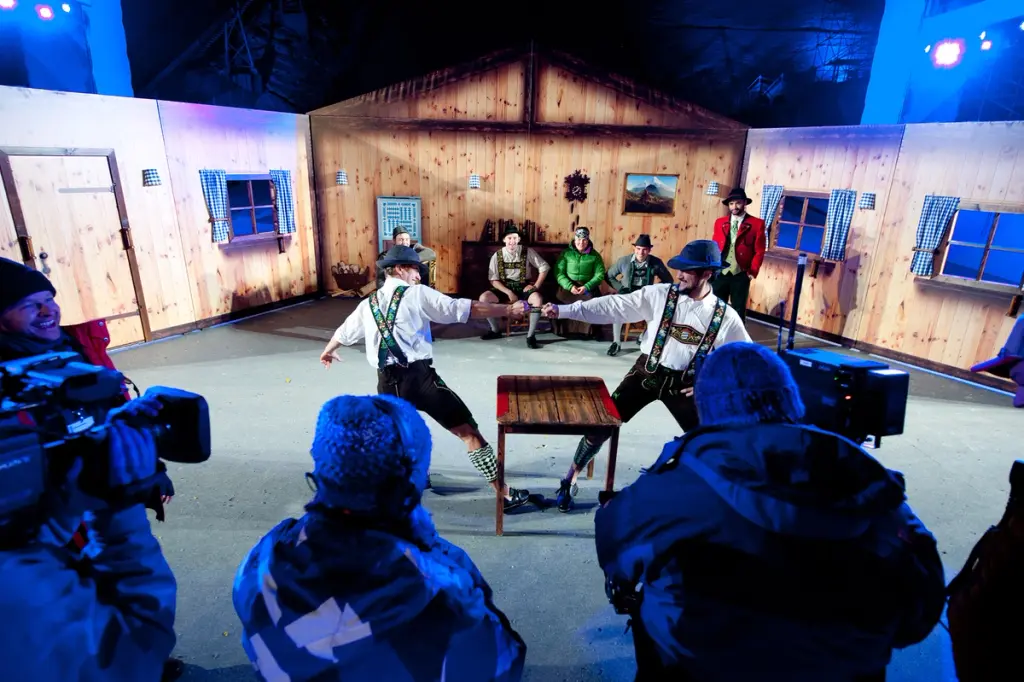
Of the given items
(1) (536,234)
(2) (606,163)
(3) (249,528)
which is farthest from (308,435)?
(2) (606,163)

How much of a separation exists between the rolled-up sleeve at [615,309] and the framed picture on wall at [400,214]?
19.4ft

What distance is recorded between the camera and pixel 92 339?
269 centimetres

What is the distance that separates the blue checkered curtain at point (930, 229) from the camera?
247 inches

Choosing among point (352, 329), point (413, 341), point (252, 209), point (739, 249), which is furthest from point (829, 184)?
point (252, 209)

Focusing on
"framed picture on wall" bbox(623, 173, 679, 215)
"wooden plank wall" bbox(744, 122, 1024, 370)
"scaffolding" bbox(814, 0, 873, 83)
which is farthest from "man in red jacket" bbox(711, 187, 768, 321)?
"scaffolding" bbox(814, 0, 873, 83)

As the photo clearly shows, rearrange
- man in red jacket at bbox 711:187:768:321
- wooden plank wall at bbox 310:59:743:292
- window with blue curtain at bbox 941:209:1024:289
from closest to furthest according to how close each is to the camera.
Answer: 1. man in red jacket at bbox 711:187:768:321
2. wooden plank wall at bbox 310:59:743:292
3. window with blue curtain at bbox 941:209:1024:289

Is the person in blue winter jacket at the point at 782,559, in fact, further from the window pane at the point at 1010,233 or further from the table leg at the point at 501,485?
the window pane at the point at 1010,233

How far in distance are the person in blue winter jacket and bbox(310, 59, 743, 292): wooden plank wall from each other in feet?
26.9

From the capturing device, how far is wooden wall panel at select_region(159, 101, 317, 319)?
7074 millimetres

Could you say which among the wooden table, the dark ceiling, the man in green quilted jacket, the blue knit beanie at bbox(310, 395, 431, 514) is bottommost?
the wooden table

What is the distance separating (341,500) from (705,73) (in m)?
13.8

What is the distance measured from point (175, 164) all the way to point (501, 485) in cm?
651

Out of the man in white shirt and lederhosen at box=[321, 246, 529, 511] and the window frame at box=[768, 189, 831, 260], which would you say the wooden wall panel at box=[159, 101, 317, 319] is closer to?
the man in white shirt and lederhosen at box=[321, 246, 529, 511]

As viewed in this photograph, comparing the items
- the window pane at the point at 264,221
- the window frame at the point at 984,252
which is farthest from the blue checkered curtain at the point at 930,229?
the window pane at the point at 264,221
